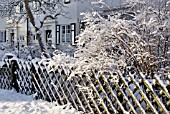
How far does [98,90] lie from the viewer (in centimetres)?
586

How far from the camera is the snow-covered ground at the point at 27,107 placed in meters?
6.48

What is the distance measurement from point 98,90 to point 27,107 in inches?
77.5

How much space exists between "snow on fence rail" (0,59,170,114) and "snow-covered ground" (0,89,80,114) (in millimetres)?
198

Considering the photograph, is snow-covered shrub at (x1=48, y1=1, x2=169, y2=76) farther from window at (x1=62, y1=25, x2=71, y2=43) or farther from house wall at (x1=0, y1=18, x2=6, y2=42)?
house wall at (x1=0, y1=18, x2=6, y2=42)

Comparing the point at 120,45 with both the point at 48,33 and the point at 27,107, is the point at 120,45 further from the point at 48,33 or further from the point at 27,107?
the point at 48,33

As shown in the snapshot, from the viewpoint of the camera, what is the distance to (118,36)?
588 cm

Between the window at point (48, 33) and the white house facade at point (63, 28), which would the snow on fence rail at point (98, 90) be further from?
the window at point (48, 33)

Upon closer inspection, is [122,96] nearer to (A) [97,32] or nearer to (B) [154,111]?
(B) [154,111]

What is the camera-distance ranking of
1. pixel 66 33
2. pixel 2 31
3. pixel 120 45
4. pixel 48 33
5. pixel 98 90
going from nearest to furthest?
1. pixel 98 90
2. pixel 120 45
3. pixel 66 33
4. pixel 48 33
5. pixel 2 31

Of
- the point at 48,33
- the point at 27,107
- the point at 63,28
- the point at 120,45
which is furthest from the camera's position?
the point at 48,33

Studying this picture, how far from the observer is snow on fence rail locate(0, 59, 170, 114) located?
15.8 feet

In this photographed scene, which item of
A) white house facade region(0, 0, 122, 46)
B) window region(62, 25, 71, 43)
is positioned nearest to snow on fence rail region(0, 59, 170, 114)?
white house facade region(0, 0, 122, 46)

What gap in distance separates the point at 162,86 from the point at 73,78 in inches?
89.2

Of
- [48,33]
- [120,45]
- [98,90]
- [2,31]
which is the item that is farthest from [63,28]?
[98,90]
